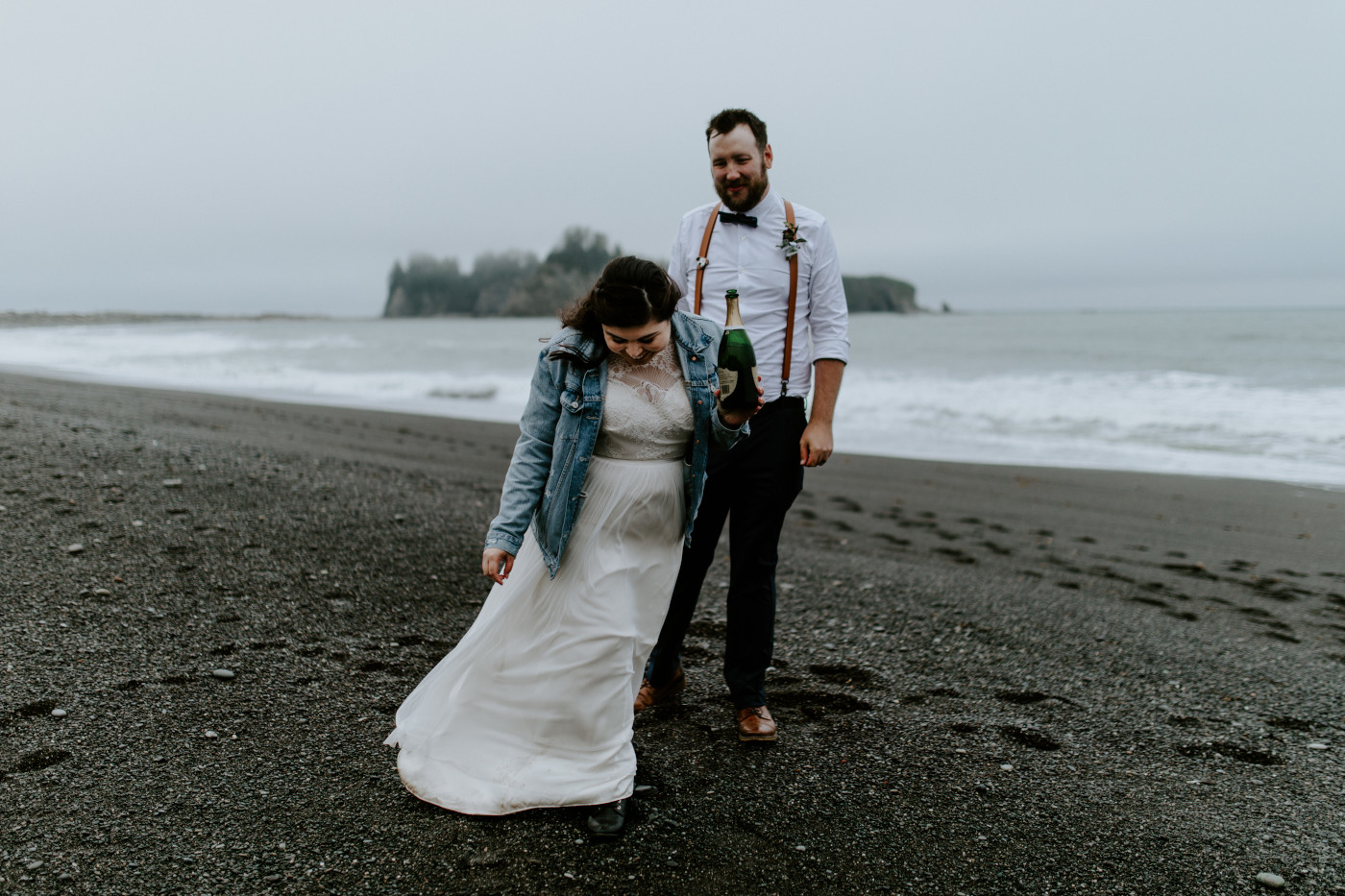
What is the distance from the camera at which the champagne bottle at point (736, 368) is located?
274 centimetres

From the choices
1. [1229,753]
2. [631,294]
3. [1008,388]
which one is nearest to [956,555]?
→ [1229,753]

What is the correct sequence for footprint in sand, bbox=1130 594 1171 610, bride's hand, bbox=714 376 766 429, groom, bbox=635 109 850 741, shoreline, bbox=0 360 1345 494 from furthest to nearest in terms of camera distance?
shoreline, bbox=0 360 1345 494
footprint in sand, bbox=1130 594 1171 610
groom, bbox=635 109 850 741
bride's hand, bbox=714 376 766 429

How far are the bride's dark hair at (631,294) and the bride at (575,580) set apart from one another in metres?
0.04

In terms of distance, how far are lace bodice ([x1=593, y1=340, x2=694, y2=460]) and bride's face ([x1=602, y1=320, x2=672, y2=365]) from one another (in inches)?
3.7

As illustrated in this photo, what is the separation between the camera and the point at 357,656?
12.4 ft

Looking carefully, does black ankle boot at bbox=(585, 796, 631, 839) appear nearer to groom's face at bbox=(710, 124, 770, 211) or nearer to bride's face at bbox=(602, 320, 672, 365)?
bride's face at bbox=(602, 320, 672, 365)

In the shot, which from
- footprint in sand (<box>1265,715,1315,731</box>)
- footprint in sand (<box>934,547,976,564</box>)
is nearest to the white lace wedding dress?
footprint in sand (<box>1265,715,1315,731</box>)

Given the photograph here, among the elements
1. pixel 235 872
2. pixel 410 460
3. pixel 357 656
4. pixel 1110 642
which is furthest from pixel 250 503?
pixel 1110 642

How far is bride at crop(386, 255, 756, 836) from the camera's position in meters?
2.57

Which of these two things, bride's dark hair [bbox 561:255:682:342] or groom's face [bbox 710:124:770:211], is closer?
bride's dark hair [bbox 561:255:682:342]

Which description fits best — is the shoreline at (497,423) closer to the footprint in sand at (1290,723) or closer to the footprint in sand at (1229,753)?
the footprint in sand at (1290,723)

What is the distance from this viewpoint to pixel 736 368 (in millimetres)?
2812

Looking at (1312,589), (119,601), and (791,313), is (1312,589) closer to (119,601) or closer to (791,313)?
(791,313)

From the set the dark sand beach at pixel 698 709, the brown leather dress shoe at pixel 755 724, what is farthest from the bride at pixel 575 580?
the brown leather dress shoe at pixel 755 724
